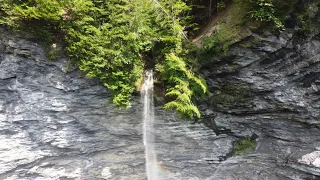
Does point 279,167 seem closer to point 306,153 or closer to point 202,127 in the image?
point 306,153

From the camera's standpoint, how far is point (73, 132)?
6.86 meters

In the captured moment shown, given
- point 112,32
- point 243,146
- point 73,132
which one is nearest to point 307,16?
point 243,146

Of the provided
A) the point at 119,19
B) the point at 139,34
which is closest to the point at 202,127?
the point at 139,34

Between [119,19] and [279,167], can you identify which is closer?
[119,19]

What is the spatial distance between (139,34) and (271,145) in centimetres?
482

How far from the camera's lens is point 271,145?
6617mm

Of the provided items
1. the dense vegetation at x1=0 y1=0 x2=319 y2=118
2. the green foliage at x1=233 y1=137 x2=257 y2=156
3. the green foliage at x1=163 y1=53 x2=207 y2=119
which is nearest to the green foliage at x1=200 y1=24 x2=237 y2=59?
the dense vegetation at x1=0 y1=0 x2=319 y2=118

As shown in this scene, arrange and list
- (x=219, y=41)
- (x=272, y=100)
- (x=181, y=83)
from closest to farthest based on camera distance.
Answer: (x=181, y=83)
(x=219, y=41)
(x=272, y=100)

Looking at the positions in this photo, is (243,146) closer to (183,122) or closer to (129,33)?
(183,122)

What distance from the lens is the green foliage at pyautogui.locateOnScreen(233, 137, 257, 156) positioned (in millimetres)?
6789

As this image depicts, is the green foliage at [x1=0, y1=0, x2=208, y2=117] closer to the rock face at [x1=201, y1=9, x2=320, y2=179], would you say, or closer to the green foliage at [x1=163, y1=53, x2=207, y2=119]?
the green foliage at [x1=163, y1=53, x2=207, y2=119]

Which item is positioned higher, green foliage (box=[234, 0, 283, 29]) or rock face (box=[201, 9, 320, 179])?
green foliage (box=[234, 0, 283, 29])

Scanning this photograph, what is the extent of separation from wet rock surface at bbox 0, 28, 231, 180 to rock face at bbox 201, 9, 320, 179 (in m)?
0.82

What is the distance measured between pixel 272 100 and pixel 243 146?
5.32 feet
